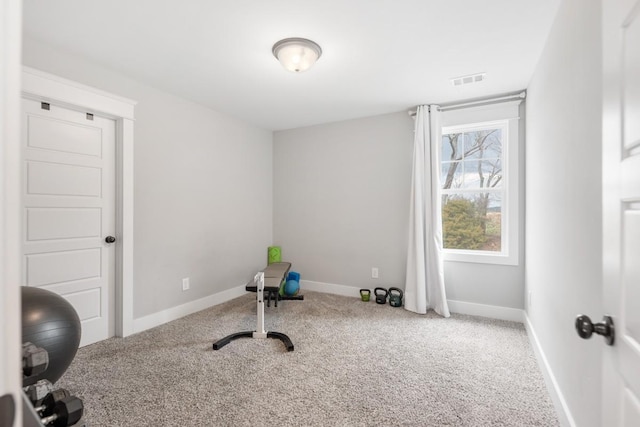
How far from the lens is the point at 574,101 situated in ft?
5.00

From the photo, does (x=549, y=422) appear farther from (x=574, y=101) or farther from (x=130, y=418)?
(x=130, y=418)

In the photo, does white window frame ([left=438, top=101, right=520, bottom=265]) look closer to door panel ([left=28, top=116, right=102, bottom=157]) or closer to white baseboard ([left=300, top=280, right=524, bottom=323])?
white baseboard ([left=300, top=280, right=524, bottom=323])

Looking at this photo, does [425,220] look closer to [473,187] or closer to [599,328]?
[473,187]

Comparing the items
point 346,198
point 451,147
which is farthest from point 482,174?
point 346,198

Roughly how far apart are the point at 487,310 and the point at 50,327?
140 inches

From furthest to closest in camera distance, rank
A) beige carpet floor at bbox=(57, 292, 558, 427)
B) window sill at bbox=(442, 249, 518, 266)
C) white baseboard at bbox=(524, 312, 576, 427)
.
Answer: window sill at bbox=(442, 249, 518, 266)
beige carpet floor at bbox=(57, 292, 558, 427)
white baseboard at bbox=(524, 312, 576, 427)

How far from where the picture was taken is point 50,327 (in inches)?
52.4

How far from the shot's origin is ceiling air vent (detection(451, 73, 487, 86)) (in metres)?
2.71

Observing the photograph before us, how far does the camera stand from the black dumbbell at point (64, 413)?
2.09ft

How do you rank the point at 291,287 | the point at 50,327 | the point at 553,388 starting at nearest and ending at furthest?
the point at 50,327 → the point at 553,388 → the point at 291,287

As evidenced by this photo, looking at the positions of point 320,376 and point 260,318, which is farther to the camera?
point 260,318

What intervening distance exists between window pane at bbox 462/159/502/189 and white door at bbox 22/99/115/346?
3600mm

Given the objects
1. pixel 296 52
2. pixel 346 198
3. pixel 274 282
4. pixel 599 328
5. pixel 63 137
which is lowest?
pixel 274 282

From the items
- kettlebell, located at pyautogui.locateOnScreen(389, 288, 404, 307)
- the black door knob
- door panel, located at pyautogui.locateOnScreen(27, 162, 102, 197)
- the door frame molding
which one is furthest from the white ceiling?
kettlebell, located at pyautogui.locateOnScreen(389, 288, 404, 307)
